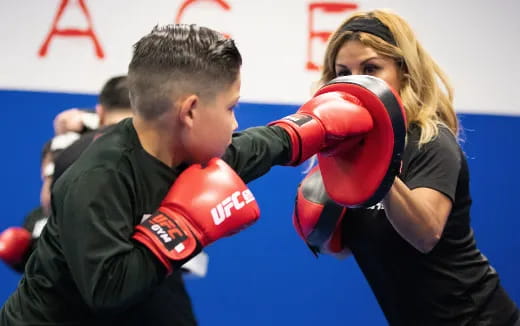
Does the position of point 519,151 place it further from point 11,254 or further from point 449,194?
point 11,254

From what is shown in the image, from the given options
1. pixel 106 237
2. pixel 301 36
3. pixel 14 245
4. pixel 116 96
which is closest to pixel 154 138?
pixel 106 237

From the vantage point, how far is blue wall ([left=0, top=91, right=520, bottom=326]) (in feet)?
7.61

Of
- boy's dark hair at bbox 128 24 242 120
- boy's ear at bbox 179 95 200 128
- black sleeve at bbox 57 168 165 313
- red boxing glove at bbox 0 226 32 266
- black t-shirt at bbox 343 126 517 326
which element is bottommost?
red boxing glove at bbox 0 226 32 266

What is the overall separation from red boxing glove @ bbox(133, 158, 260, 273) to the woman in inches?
12.2

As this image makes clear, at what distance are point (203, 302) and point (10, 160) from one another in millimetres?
851

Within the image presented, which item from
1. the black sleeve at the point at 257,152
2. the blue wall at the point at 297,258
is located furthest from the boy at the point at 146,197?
the blue wall at the point at 297,258

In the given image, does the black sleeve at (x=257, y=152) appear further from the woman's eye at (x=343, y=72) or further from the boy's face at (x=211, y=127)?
the woman's eye at (x=343, y=72)

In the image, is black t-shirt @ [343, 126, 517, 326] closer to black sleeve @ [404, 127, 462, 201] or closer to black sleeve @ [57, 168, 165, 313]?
black sleeve @ [404, 127, 462, 201]

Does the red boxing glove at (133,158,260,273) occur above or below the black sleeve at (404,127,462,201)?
above

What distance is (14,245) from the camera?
5.41 ft

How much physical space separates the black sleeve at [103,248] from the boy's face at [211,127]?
0.47 feet

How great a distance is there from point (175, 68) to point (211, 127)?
10cm

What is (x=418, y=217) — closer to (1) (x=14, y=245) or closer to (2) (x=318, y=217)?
(2) (x=318, y=217)

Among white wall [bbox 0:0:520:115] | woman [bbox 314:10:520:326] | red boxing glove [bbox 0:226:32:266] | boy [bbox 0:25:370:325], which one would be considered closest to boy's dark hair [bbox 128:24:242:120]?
boy [bbox 0:25:370:325]
